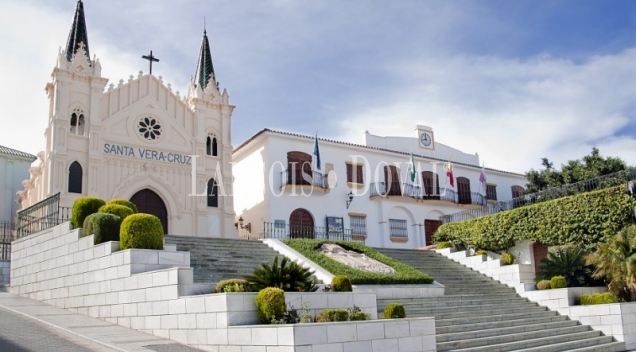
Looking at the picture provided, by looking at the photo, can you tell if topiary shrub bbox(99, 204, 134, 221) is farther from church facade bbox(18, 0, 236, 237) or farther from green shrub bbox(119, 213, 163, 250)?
church facade bbox(18, 0, 236, 237)

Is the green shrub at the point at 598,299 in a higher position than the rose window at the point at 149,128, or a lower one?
lower

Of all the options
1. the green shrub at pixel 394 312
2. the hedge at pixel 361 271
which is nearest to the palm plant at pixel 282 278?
the green shrub at pixel 394 312

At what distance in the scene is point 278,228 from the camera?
28.4 metres

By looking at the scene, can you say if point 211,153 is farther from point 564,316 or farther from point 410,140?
point 564,316

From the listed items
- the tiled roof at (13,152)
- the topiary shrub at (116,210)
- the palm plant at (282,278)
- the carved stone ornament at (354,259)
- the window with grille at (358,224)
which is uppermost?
the tiled roof at (13,152)

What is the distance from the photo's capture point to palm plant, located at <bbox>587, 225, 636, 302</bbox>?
17766mm

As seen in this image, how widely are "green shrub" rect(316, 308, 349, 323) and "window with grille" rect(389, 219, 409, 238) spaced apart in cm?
2143

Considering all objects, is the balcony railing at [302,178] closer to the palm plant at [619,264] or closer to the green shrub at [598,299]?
the palm plant at [619,264]

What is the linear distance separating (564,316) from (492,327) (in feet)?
12.6

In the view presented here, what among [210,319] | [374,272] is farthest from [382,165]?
[210,319]

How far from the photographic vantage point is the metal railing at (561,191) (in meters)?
22.9

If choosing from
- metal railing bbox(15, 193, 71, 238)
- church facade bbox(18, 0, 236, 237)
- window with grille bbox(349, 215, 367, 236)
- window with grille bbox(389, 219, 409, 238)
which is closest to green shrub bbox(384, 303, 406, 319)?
metal railing bbox(15, 193, 71, 238)

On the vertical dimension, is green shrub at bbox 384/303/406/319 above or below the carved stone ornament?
below

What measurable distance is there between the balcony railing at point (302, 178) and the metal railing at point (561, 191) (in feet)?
20.9
